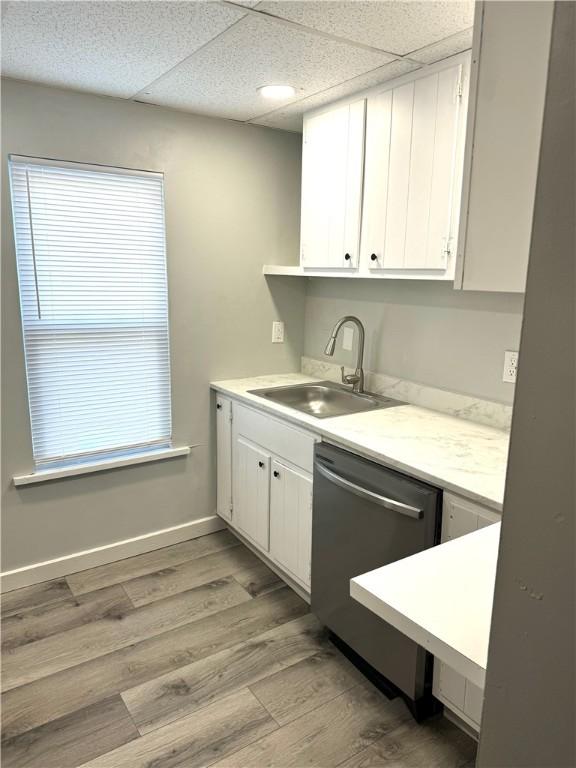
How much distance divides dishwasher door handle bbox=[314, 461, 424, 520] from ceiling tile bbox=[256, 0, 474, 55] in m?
1.53

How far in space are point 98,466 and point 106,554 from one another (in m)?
0.50

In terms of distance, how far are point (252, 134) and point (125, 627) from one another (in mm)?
2572

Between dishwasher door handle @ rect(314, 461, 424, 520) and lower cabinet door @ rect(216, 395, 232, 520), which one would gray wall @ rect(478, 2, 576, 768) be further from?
lower cabinet door @ rect(216, 395, 232, 520)

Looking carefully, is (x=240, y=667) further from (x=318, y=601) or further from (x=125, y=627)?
(x=125, y=627)

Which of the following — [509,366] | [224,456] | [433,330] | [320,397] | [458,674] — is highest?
[433,330]

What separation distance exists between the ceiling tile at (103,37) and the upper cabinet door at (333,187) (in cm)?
79

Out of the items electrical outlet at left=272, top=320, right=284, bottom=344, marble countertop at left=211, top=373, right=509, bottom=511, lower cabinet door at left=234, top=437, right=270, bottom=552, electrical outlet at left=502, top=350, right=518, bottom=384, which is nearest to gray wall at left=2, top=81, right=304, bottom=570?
electrical outlet at left=272, top=320, right=284, bottom=344

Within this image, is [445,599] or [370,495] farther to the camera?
[370,495]

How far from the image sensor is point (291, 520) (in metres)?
2.46

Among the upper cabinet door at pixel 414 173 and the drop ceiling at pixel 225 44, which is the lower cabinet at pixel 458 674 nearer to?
the upper cabinet door at pixel 414 173

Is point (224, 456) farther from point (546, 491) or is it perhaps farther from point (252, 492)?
point (546, 491)

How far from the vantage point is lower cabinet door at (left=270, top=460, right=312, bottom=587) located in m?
2.35

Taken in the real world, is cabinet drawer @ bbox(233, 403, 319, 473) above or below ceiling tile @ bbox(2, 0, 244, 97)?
below

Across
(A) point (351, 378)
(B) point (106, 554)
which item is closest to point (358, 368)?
(A) point (351, 378)
